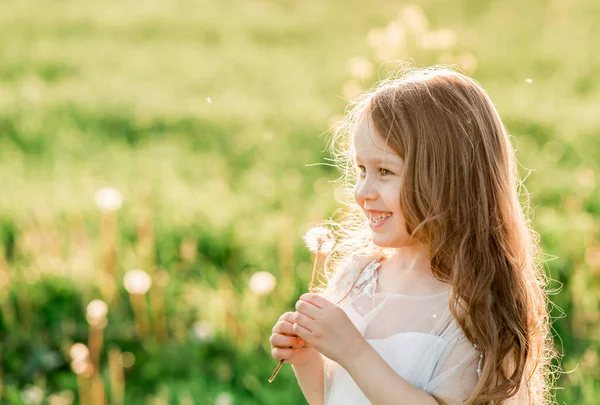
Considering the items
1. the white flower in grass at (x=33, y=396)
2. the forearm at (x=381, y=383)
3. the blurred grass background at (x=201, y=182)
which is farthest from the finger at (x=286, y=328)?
the white flower in grass at (x=33, y=396)

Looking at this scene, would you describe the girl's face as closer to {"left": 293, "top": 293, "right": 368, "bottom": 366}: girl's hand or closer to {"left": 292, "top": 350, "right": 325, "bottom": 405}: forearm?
{"left": 293, "top": 293, "right": 368, "bottom": 366}: girl's hand

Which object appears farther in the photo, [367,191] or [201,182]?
[201,182]

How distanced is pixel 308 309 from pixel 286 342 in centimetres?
11

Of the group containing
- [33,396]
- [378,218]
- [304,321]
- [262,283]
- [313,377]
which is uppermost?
[378,218]

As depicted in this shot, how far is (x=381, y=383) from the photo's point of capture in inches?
58.2

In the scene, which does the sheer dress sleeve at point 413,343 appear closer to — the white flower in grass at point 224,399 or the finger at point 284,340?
the finger at point 284,340

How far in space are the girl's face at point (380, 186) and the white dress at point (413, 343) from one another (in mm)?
134

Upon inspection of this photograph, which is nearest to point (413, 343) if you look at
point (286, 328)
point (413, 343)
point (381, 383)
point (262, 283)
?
point (413, 343)

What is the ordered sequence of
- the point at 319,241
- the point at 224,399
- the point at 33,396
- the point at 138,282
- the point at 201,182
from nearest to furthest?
the point at 319,241 < the point at 224,399 < the point at 33,396 < the point at 138,282 < the point at 201,182

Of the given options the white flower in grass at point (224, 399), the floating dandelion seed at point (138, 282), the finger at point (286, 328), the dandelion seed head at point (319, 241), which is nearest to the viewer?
the finger at point (286, 328)

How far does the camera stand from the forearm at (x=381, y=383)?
1.47m

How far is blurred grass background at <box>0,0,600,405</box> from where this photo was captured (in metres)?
3.14

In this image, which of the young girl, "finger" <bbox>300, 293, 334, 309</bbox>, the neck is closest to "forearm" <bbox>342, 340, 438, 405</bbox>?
the young girl

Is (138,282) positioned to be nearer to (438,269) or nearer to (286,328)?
(286,328)
